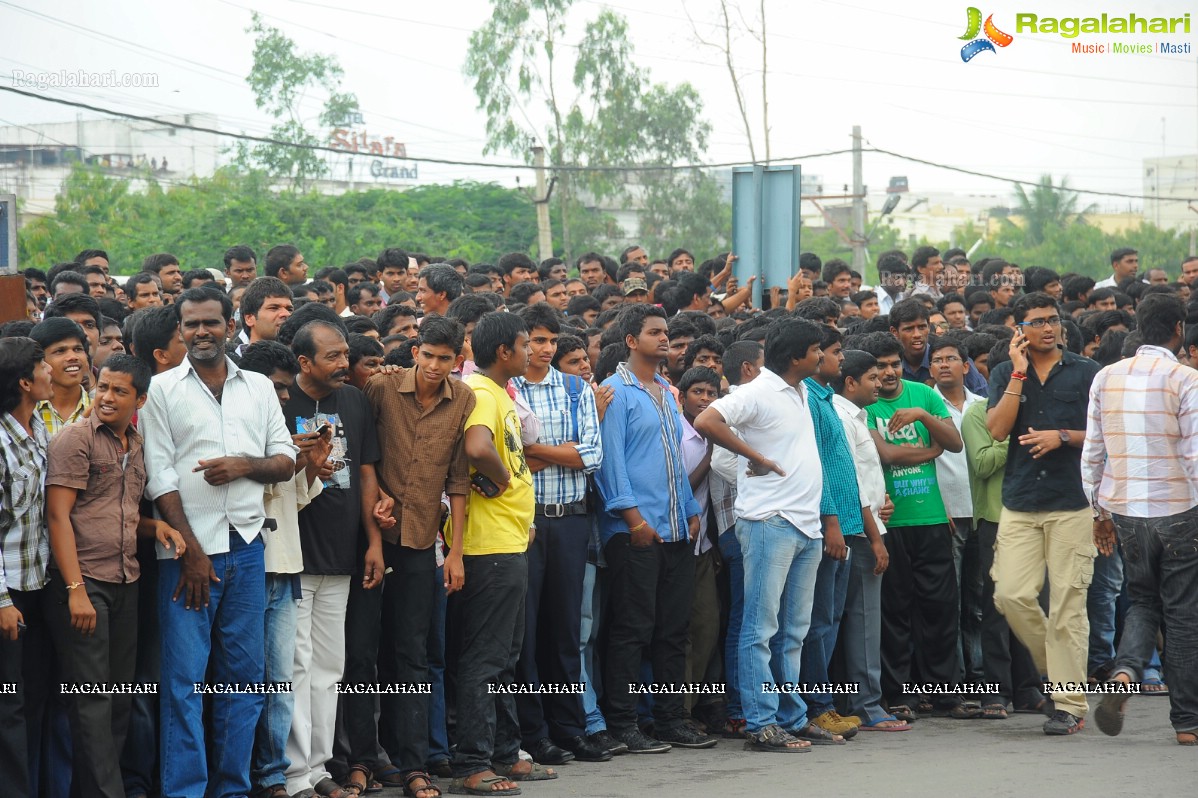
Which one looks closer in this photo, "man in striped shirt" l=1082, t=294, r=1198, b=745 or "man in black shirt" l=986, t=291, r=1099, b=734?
"man in striped shirt" l=1082, t=294, r=1198, b=745

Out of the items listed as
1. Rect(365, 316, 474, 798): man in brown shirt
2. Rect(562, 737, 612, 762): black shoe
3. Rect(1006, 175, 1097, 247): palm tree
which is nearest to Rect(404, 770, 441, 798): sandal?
Rect(365, 316, 474, 798): man in brown shirt

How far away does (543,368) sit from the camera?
7414mm

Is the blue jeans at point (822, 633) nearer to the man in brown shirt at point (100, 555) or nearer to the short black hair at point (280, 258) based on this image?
the man in brown shirt at point (100, 555)

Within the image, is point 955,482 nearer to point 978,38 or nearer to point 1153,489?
point 1153,489

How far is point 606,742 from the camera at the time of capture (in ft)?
24.6

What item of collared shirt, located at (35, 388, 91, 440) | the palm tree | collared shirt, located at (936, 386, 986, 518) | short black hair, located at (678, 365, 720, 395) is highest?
the palm tree

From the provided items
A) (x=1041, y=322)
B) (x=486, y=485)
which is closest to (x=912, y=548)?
(x=1041, y=322)

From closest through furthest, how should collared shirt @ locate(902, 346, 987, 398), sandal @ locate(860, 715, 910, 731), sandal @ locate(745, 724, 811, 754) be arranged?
sandal @ locate(745, 724, 811, 754) → sandal @ locate(860, 715, 910, 731) → collared shirt @ locate(902, 346, 987, 398)

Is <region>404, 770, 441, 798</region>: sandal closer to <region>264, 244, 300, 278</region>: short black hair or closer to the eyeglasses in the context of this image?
the eyeglasses

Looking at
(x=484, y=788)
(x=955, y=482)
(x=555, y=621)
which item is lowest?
(x=484, y=788)

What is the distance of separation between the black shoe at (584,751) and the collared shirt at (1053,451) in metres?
3.03

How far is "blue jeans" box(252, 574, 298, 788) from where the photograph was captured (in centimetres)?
616

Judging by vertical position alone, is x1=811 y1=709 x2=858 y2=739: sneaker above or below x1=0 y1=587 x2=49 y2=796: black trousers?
below

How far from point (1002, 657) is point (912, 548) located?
38.3 inches
